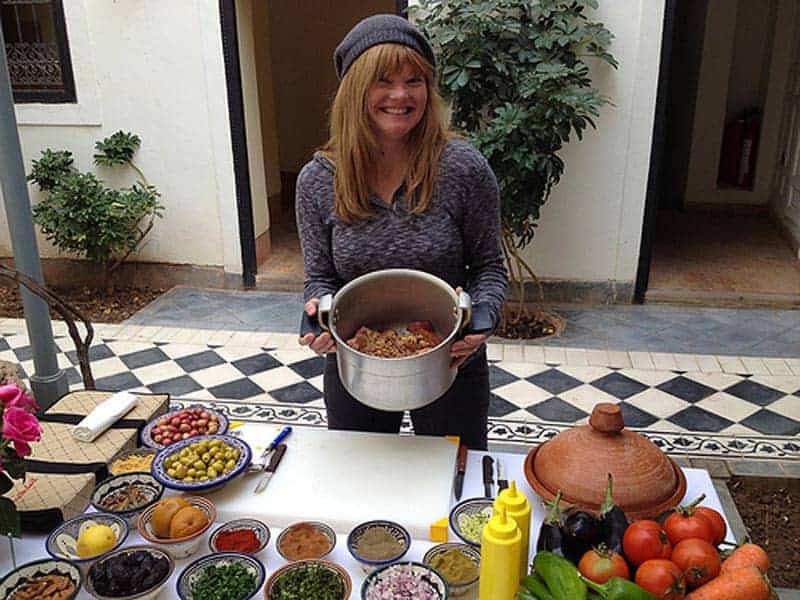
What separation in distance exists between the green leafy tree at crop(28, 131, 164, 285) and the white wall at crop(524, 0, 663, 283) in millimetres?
2337

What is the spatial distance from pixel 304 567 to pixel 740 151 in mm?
5736

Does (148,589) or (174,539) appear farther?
(174,539)

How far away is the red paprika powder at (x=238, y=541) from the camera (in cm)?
124

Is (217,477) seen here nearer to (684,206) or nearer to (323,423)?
(323,423)

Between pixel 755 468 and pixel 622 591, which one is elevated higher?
pixel 622 591

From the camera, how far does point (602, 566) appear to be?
984 mm

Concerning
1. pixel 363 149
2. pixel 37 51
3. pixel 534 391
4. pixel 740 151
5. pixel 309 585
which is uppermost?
pixel 37 51

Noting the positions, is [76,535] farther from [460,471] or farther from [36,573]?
[460,471]

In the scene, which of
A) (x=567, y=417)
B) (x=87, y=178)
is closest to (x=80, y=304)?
(x=87, y=178)

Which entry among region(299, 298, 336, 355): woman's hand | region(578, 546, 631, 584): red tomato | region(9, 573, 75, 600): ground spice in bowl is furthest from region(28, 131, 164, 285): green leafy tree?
region(578, 546, 631, 584): red tomato

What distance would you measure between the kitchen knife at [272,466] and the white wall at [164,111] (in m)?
3.17

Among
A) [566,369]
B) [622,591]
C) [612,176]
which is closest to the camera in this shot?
[622,591]

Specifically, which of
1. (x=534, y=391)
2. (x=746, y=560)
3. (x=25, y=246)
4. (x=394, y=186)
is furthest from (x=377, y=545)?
(x=534, y=391)

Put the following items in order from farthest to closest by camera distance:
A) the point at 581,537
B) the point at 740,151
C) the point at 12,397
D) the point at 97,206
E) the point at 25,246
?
the point at 740,151
the point at 97,206
the point at 25,246
the point at 12,397
the point at 581,537
